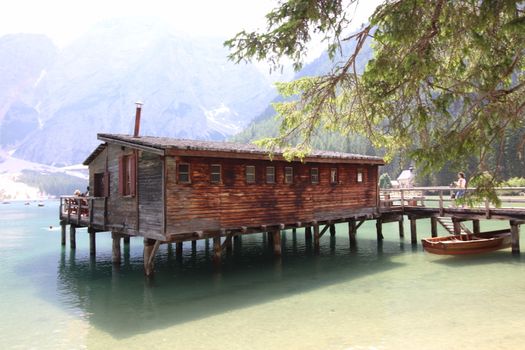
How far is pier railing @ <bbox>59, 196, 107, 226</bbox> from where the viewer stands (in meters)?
23.0

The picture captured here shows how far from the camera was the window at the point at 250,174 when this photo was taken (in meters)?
20.2

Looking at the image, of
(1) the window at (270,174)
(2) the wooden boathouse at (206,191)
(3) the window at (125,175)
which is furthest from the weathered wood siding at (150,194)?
(1) the window at (270,174)

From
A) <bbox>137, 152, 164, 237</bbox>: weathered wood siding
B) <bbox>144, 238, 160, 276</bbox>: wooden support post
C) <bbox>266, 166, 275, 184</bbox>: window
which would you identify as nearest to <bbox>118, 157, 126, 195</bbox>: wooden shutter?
<bbox>137, 152, 164, 237</bbox>: weathered wood siding

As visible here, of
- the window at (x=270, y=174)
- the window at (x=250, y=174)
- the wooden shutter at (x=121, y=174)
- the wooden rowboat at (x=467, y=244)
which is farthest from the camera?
the wooden rowboat at (x=467, y=244)

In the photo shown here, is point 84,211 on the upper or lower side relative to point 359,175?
lower

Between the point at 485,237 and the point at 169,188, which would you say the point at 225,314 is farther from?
the point at 485,237

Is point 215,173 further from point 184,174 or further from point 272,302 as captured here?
point 272,302

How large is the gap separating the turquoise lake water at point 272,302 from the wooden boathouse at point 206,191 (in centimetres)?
207

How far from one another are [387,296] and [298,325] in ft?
14.8

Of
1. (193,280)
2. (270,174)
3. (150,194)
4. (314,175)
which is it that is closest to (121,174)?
(150,194)

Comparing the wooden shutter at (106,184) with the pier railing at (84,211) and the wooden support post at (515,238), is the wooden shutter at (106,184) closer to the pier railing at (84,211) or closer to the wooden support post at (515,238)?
the pier railing at (84,211)

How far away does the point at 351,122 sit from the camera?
1137 cm

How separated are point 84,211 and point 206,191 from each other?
455 inches

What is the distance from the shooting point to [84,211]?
26.2 metres
